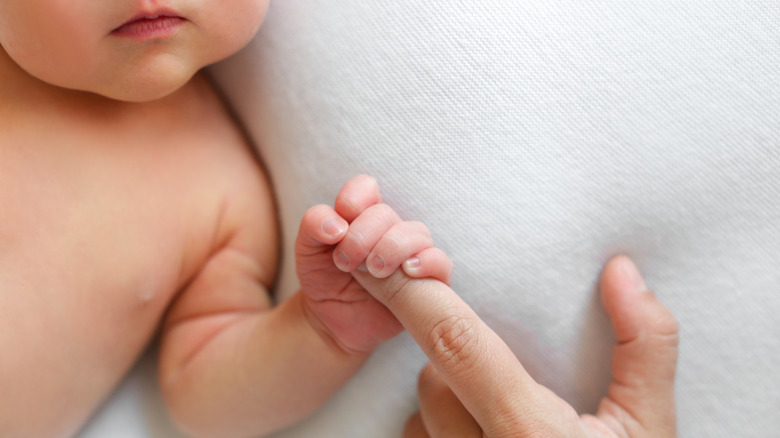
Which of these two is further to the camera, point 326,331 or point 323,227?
point 326,331

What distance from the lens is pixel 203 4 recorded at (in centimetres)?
64

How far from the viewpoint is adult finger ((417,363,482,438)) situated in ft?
2.23

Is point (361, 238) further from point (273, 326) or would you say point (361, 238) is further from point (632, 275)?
point (632, 275)

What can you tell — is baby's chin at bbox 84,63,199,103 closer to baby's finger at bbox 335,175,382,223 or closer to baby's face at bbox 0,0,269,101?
baby's face at bbox 0,0,269,101

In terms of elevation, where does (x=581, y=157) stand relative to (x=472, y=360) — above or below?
above

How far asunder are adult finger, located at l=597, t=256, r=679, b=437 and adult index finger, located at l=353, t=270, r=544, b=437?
0.14 m

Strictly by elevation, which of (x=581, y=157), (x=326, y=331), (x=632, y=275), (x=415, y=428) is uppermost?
(x=581, y=157)

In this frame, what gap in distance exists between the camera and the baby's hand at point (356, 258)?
0.63m

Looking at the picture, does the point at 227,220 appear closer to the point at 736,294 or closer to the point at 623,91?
→ the point at 623,91

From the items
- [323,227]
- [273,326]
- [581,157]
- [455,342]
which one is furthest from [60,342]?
[581,157]

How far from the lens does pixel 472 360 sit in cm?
61

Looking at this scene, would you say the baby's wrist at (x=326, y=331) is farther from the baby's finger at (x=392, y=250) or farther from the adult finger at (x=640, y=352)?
the adult finger at (x=640, y=352)

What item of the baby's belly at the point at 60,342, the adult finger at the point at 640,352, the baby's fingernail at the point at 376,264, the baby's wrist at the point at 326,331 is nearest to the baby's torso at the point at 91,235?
the baby's belly at the point at 60,342

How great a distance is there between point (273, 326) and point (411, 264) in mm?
236
